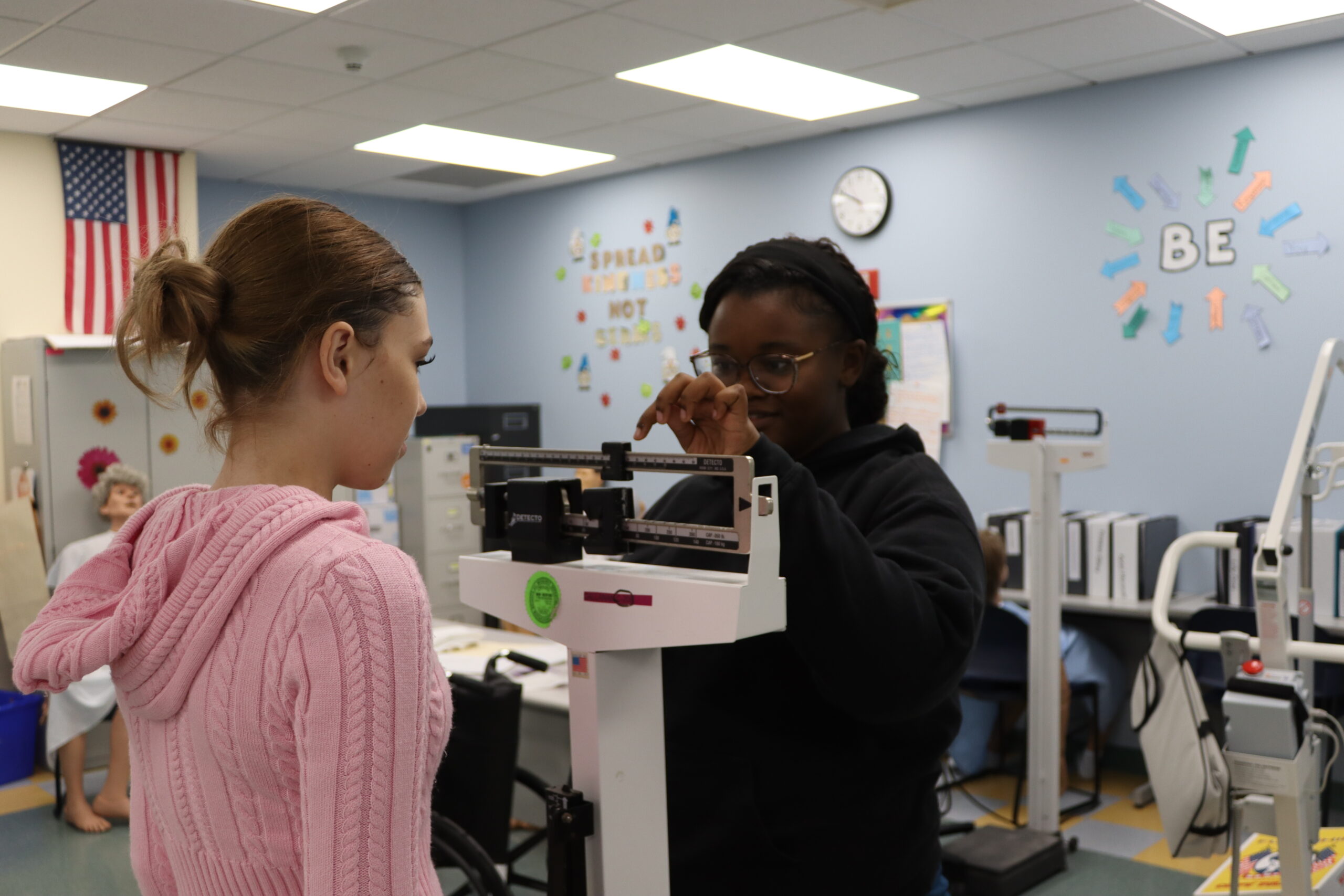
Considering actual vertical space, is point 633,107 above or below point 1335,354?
above

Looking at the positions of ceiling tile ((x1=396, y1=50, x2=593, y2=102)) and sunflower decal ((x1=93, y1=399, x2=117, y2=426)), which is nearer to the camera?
ceiling tile ((x1=396, y1=50, x2=593, y2=102))

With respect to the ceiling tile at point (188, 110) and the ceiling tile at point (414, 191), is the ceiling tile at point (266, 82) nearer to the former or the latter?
the ceiling tile at point (188, 110)

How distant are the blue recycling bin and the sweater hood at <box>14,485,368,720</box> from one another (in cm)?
454

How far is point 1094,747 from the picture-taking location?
4.36 metres

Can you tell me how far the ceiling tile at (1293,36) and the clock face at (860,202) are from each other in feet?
5.49

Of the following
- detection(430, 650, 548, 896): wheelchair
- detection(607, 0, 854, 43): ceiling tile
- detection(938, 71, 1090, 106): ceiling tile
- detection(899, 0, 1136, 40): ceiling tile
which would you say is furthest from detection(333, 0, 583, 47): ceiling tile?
detection(430, 650, 548, 896): wheelchair

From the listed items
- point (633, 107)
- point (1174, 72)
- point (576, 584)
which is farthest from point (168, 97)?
point (576, 584)

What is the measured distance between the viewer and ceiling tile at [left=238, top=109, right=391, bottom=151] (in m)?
5.00

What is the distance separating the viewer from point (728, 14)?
12.2 feet

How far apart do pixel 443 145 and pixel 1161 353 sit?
3.55 metres

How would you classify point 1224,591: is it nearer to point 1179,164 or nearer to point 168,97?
point 1179,164

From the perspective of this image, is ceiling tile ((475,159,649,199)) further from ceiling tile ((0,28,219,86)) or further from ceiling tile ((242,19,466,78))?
ceiling tile ((0,28,219,86))

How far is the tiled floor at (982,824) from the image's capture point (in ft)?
11.8

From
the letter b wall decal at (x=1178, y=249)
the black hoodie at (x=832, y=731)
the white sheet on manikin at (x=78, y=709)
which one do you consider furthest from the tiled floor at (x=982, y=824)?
the black hoodie at (x=832, y=731)
